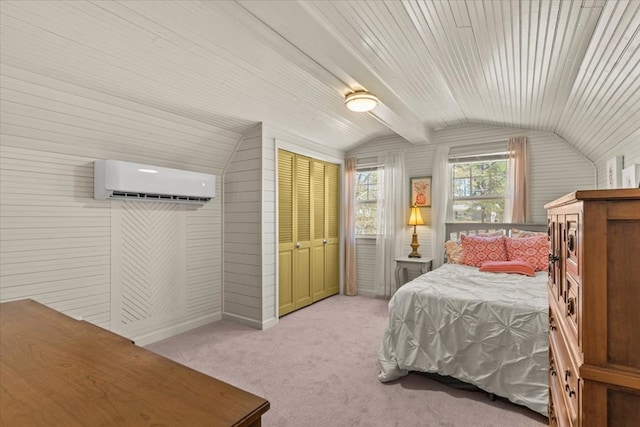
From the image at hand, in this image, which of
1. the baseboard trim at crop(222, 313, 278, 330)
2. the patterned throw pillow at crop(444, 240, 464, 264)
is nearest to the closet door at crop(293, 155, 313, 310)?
the baseboard trim at crop(222, 313, 278, 330)

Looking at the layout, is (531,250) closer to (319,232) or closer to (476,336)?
(476,336)

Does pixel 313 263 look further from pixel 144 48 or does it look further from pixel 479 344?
pixel 144 48

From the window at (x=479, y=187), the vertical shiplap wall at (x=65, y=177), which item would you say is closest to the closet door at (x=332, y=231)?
the window at (x=479, y=187)

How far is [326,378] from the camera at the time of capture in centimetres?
260

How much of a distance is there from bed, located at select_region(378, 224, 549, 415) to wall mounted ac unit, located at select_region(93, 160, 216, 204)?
2389mm

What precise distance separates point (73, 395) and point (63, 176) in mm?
2644

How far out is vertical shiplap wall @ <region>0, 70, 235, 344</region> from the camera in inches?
96.5

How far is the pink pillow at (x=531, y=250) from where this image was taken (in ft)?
10.9

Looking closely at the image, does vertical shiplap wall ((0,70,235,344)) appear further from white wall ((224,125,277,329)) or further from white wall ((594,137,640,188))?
white wall ((594,137,640,188))

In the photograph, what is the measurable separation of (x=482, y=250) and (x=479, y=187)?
112 cm

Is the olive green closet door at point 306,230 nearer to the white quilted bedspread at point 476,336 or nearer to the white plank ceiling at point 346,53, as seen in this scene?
the white plank ceiling at point 346,53

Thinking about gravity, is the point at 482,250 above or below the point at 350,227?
below

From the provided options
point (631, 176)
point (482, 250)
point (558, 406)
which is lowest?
point (558, 406)

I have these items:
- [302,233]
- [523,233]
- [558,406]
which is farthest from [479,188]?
[558,406]
